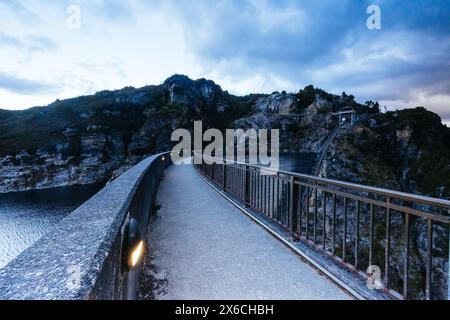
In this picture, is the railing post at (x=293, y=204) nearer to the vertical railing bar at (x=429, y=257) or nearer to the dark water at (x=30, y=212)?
the vertical railing bar at (x=429, y=257)

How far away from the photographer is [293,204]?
14.5 ft

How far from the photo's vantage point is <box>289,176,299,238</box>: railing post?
14.4 feet

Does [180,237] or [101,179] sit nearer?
[180,237]

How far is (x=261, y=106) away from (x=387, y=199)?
8711cm

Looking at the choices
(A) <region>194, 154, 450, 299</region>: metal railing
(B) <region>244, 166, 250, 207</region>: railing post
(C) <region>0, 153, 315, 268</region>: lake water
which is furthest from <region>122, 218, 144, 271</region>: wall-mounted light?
(C) <region>0, 153, 315, 268</region>: lake water

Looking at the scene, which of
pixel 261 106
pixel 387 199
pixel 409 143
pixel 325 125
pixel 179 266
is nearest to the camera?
pixel 387 199

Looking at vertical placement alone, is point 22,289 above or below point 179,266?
above

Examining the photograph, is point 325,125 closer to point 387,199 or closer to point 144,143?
point 144,143

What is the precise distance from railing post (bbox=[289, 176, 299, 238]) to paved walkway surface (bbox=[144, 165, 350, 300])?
0.39 meters

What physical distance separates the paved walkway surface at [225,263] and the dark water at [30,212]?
A: 105 feet

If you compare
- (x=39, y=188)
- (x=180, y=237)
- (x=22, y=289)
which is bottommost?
(x=39, y=188)

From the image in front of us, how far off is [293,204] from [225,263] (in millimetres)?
1632

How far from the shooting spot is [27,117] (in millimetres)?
107812

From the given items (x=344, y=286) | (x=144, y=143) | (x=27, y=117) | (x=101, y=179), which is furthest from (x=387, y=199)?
(x=27, y=117)
